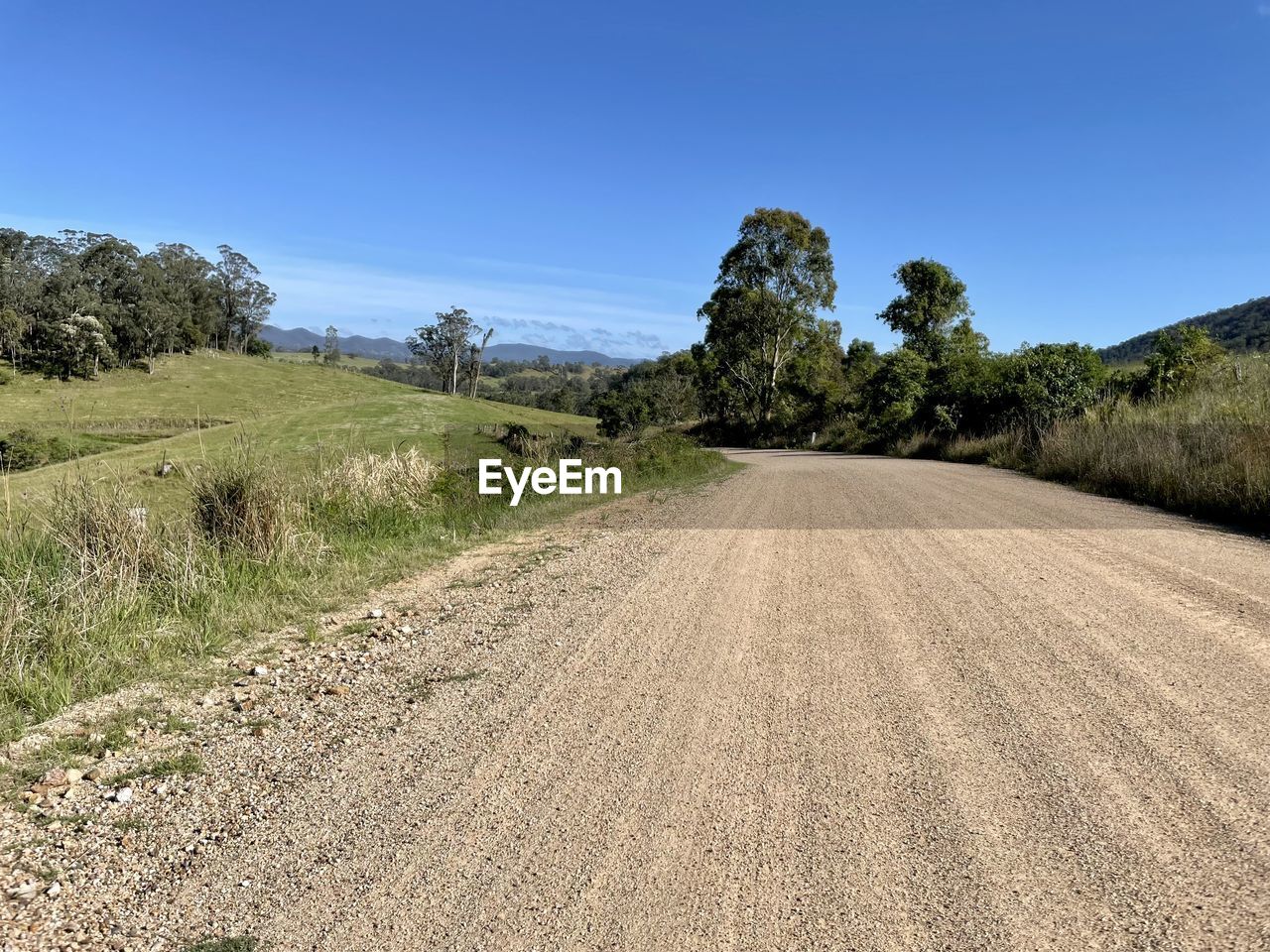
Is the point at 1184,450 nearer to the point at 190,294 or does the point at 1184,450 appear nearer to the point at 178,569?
the point at 178,569

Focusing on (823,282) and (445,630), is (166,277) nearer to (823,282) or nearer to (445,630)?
(823,282)

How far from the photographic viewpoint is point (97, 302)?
7906cm

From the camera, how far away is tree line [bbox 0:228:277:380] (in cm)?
7519

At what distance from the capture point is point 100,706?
14.7ft

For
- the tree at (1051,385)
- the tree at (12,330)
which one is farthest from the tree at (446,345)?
the tree at (1051,385)

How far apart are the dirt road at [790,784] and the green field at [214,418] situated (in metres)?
5.01

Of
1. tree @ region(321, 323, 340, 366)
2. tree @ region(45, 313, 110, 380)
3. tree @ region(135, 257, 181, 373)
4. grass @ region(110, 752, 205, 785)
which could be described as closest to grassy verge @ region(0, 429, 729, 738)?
grass @ region(110, 752, 205, 785)

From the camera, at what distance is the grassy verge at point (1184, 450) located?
31.4ft

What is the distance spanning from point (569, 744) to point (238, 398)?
84.0 meters

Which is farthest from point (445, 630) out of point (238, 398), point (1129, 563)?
point (238, 398)

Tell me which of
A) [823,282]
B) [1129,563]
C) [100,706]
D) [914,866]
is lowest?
[100,706]

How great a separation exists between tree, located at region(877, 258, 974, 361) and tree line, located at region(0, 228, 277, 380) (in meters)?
→ 75.3

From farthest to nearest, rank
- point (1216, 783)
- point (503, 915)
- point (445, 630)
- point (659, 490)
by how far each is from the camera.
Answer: point (659, 490), point (445, 630), point (1216, 783), point (503, 915)

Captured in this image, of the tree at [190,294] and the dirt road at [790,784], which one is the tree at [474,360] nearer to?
the tree at [190,294]
